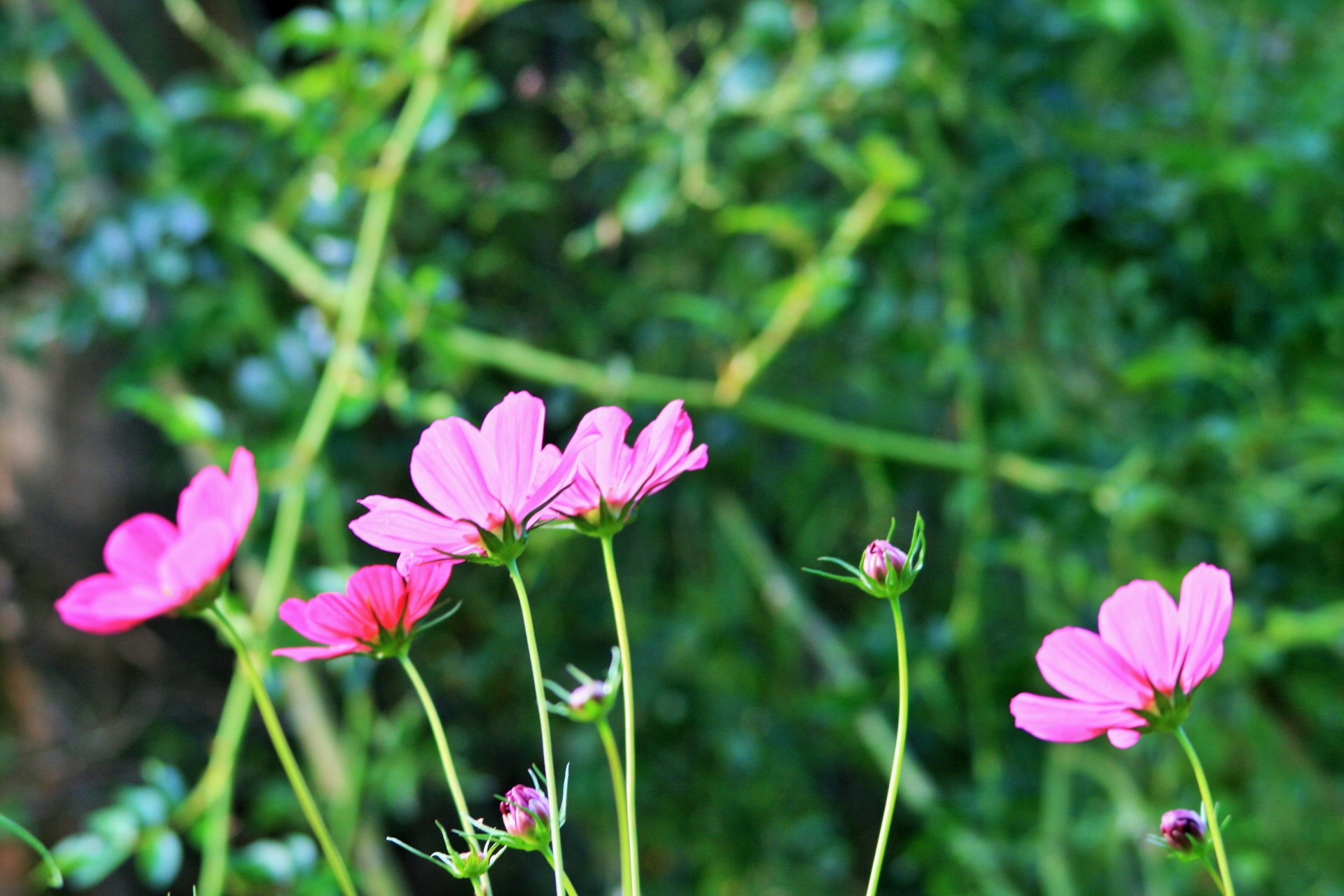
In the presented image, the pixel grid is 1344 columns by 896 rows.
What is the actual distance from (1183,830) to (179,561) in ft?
0.51

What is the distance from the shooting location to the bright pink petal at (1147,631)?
0.16m

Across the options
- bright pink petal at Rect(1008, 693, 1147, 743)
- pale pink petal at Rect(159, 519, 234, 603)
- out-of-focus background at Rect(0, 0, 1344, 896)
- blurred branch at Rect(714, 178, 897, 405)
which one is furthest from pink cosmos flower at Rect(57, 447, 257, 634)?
blurred branch at Rect(714, 178, 897, 405)

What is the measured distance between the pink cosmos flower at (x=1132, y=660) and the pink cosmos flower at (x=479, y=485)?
76mm

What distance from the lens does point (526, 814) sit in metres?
0.17

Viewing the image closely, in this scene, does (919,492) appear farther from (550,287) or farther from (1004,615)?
(550,287)

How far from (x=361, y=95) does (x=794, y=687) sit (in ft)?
1.89

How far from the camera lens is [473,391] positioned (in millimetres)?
842

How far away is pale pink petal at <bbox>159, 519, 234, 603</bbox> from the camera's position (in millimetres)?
166

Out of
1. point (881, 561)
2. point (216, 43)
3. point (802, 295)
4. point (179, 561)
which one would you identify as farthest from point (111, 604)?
point (216, 43)

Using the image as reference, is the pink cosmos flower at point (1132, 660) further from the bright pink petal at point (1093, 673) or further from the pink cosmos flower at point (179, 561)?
the pink cosmos flower at point (179, 561)

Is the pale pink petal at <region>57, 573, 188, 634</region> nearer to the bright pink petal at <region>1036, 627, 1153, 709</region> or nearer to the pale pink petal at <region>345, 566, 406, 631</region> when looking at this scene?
the pale pink petal at <region>345, 566, 406, 631</region>

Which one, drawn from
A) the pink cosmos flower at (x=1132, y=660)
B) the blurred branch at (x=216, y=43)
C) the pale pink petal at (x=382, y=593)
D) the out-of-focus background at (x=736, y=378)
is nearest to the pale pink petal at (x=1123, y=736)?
the pink cosmos flower at (x=1132, y=660)

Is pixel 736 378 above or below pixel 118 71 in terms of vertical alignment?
below

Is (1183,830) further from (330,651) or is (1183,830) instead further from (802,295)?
(802,295)
